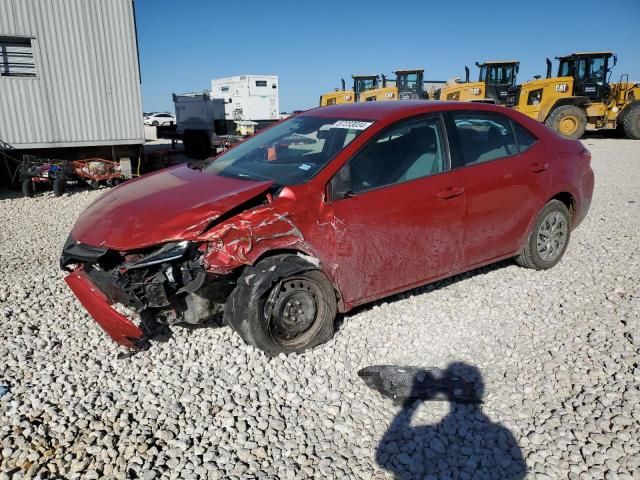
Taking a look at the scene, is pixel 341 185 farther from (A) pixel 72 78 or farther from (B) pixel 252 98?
(B) pixel 252 98

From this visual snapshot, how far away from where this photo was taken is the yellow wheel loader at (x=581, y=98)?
684 inches

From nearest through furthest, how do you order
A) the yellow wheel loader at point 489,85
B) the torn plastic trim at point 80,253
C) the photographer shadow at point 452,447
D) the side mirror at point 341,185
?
1. the photographer shadow at point 452,447
2. the torn plastic trim at point 80,253
3. the side mirror at point 341,185
4. the yellow wheel loader at point 489,85

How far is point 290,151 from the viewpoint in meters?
4.09

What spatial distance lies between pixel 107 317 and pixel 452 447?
2287 millimetres

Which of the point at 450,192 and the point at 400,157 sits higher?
the point at 400,157

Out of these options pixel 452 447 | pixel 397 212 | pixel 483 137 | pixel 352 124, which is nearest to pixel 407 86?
pixel 483 137

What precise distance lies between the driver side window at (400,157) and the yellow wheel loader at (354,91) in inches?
732

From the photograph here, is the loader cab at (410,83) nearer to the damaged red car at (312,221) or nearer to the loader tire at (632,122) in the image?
the loader tire at (632,122)

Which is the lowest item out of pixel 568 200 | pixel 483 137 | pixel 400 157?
pixel 568 200

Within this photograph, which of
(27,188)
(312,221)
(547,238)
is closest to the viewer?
(312,221)

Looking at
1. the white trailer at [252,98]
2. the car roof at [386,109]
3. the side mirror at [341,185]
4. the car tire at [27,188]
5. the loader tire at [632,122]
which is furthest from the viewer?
the white trailer at [252,98]

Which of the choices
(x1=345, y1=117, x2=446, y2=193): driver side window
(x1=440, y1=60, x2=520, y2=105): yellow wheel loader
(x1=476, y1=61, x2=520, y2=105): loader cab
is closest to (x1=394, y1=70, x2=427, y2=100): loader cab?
(x1=440, y1=60, x2=520, y2=105): yellow wheel loader

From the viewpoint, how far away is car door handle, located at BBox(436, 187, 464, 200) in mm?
3916

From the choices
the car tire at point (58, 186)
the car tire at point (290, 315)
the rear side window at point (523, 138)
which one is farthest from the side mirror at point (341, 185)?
the car tire at point (58, 186)
